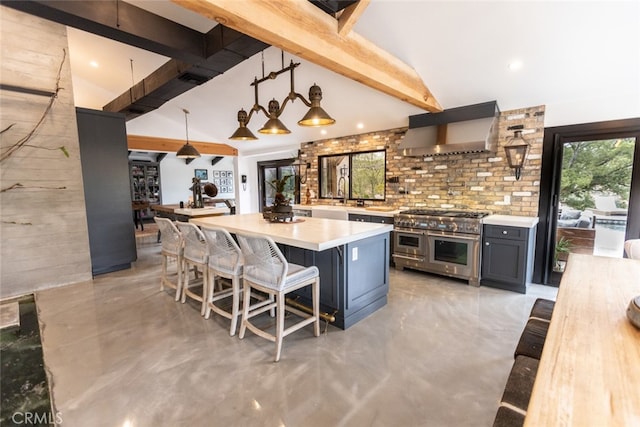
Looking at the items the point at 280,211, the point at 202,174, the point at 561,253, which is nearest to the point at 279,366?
the point at 280,211

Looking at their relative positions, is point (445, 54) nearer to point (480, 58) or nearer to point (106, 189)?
point (480, 58)

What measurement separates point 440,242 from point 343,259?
204cm

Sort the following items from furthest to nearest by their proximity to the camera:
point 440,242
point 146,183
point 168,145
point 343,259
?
point 146,183 → point 168,145 → point 440,242 → point 343,259

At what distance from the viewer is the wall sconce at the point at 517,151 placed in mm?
3779

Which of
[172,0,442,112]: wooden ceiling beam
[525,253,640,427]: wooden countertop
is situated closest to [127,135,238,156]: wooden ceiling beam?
[172,0,442,112]: wooden ceiling beam

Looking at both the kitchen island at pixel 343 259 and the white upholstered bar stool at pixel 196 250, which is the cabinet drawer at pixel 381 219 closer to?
the kitchen island at pixel 343 259

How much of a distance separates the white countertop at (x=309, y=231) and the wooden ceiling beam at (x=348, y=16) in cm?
175

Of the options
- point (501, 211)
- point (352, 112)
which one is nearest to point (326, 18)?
point (352, 112)

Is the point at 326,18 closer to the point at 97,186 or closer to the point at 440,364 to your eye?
the point at 440,364

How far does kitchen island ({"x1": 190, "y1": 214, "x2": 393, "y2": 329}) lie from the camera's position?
2.69 meters

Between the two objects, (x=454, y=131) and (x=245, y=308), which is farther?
(x=454, y=131)

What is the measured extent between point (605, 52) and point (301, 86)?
354cm

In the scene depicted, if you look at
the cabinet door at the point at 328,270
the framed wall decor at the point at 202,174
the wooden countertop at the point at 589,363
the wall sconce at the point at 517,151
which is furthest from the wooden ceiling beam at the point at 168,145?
the wooden countertop at the point at 589,363

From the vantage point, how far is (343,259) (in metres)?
2.72
